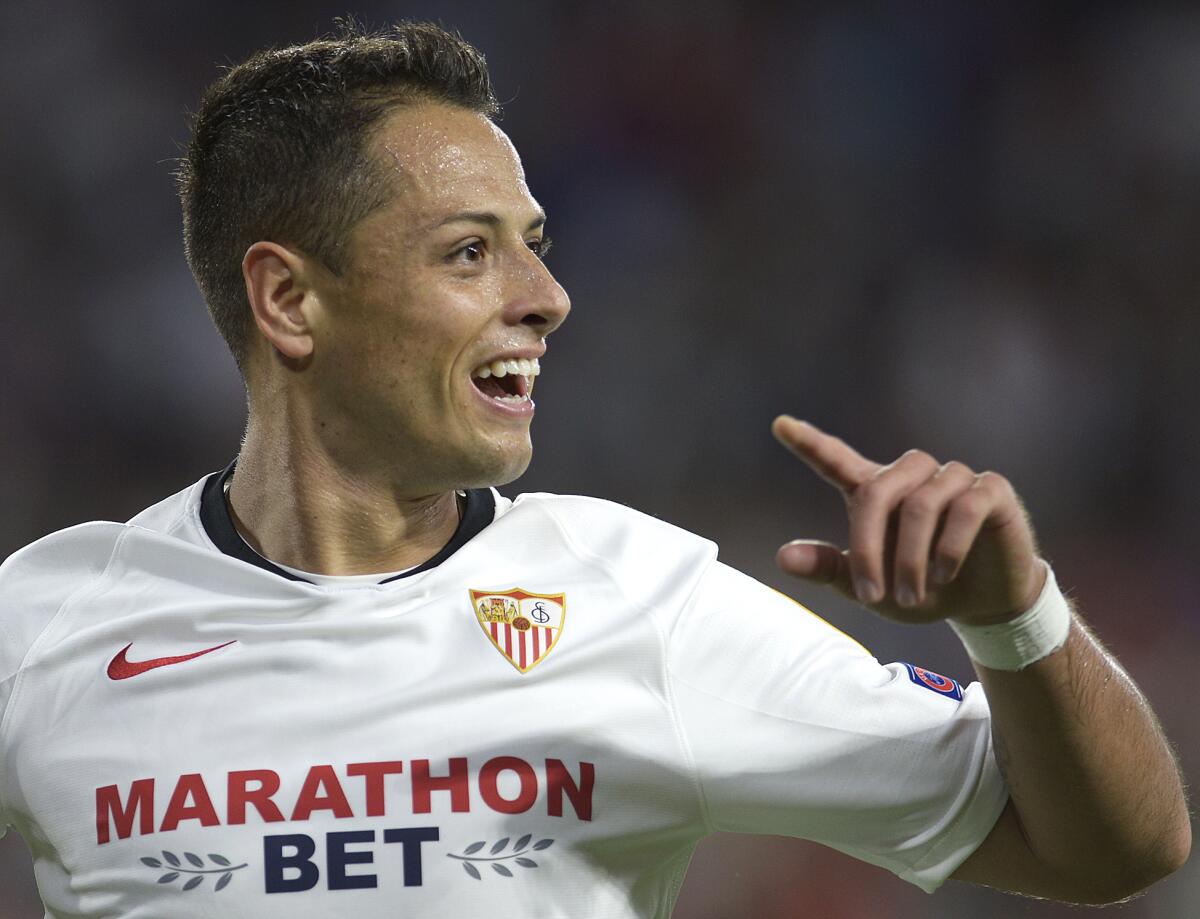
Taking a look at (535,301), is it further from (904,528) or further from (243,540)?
(904,528)

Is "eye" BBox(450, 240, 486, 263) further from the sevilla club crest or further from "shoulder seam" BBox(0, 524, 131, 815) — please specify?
"shoulder seam" BBox(0, 524, 131, 815)

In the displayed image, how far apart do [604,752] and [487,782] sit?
185 millimetres

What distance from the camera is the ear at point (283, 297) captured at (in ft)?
8.82

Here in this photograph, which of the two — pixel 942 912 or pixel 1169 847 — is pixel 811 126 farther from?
pixel 1169 847

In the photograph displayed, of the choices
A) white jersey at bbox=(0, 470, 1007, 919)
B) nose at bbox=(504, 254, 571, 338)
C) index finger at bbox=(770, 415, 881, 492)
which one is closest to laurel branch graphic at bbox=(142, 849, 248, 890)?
white jersey at bbox=(0, 470, 1007, 919)

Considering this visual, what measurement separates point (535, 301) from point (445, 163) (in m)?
0.29

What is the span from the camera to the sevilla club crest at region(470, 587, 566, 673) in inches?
94.0

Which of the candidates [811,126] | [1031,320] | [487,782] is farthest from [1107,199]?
[487,782]

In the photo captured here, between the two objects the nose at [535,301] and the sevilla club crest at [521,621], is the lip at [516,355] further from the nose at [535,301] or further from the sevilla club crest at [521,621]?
the sevilla club crest at [521,621]

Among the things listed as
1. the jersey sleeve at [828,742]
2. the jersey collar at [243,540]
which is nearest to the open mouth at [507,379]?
the jersey collar at [243,540]

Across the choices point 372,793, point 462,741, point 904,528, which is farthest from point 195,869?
point 904,528

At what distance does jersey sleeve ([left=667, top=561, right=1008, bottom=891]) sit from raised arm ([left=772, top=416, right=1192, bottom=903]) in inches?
3.1

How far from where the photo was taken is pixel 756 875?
207 inches

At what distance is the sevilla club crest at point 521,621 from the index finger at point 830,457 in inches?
30.3
